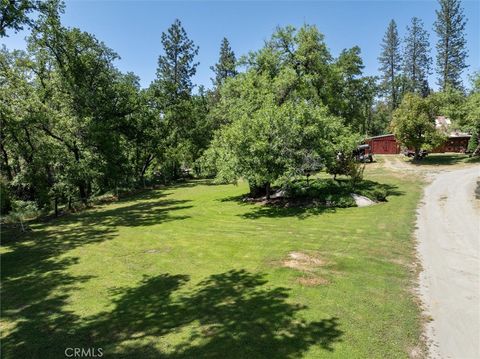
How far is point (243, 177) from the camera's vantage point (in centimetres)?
1934

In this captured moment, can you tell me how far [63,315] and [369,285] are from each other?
291 inches

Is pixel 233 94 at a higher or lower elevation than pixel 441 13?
lower

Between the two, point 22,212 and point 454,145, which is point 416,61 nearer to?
point 454,145

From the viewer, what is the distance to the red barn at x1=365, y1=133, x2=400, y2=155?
5240 cm

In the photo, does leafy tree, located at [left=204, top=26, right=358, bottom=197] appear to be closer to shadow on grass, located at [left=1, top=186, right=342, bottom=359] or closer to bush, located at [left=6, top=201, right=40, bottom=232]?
shadow on grass, located at [left=1, top=186, right=342, bottom=359]

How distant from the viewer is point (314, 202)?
20.2 m

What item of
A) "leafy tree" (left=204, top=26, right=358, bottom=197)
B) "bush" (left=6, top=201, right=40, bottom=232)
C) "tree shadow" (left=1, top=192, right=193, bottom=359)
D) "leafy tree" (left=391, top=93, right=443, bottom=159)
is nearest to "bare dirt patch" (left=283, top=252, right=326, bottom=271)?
"tree shadow" (left=1, top=192, right=193, bottom=359)

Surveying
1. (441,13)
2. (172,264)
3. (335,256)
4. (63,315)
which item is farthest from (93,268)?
(441,13)

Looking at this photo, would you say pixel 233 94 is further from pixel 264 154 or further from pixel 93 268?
pixel 93 268

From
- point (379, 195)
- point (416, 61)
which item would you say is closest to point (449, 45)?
point (416, 61)

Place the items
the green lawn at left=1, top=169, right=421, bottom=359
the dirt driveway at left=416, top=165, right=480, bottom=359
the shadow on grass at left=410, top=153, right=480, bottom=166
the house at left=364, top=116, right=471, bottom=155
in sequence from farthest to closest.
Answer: the house at left=364, top=116, right=471, bottom=155, the shadow on grass at left=410, top=153, right=480, bottom=166, the dirt driveway at left=416, top=165, right=480, bottom=359, the green lawn at left=1, top=169, right=421, bottom=359

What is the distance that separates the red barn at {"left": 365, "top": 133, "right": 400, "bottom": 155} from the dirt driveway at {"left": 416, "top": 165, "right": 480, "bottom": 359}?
3393 centimetres

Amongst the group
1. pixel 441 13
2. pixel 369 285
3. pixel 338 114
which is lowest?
pixel 369 285

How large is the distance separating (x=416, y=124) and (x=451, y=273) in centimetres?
3241
